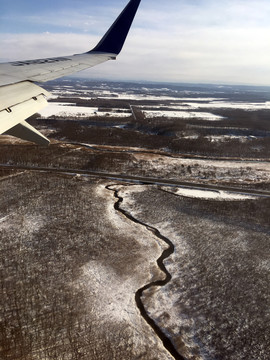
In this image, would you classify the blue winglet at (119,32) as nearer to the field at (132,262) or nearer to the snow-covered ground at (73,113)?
the field at (132,262)

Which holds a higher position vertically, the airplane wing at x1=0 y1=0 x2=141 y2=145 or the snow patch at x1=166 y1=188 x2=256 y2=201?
the airplane wing at x1=0 y1=0 x2=141 y2=145

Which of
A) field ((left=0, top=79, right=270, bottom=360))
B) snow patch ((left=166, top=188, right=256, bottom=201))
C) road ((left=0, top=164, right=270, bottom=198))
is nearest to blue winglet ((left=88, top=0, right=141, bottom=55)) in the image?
field ((left=0, top=79, right=270, bottom=360))

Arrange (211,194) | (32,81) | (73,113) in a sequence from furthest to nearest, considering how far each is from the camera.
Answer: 1. (73,113)
2. (211,194)
3. (32,81)

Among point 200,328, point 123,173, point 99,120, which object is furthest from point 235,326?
point 99,120

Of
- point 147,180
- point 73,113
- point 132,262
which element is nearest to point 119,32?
point 132,262

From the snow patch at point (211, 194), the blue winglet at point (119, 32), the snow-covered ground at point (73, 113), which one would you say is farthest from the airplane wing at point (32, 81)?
the snow-covered ground at point (73, 113)

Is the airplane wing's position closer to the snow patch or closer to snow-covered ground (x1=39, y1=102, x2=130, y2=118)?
the snow patch

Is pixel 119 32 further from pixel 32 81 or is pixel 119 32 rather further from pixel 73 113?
pixel 73 113
